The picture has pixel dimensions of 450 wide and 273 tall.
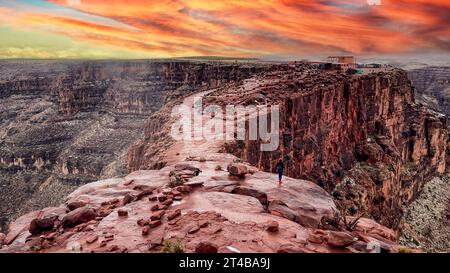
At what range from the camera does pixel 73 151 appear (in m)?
82.2

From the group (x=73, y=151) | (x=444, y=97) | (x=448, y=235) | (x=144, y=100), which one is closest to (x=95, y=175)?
(x=73, y=151)

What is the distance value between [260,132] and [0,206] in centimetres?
5946

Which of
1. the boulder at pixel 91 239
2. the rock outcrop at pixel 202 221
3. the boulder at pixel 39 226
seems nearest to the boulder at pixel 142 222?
the rock outcrop at pixel 202 221

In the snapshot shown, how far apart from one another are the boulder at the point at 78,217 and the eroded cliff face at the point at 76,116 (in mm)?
54318

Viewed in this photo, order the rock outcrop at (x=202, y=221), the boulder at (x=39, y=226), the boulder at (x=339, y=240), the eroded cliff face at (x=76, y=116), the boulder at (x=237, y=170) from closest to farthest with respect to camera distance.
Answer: the boulder at (x=339, y=240) → the rock outcrop at (x=202, y=221) → the boulder at (x=39, y=226) → the boulder at (x=237, y=170) → the eroded cliff face at (x=76, y=116)

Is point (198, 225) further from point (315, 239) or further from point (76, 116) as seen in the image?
point (76, 116)

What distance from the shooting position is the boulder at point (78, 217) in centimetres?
1189

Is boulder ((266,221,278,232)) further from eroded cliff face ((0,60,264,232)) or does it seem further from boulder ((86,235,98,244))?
eroded cliff face ((0,60,264,232))

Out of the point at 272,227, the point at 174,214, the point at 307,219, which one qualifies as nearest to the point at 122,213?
the point at 174,214

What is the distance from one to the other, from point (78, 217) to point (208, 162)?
252 inches

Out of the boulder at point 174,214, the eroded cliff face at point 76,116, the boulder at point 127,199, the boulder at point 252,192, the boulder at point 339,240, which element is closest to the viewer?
the boulder at point 339,240

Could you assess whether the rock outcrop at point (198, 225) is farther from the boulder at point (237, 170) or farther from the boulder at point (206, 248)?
the boulder at point (237, 170)

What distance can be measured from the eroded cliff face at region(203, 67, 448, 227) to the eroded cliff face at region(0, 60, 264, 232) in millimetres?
23827

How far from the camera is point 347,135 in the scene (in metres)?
43.7
